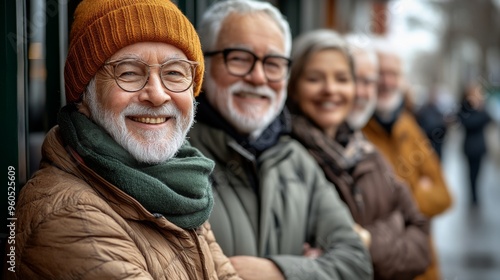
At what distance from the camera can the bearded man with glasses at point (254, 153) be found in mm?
2250

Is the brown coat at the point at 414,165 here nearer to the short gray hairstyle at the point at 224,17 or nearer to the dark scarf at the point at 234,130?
the dark scarf at the point at 234,130

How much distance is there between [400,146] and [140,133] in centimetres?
280

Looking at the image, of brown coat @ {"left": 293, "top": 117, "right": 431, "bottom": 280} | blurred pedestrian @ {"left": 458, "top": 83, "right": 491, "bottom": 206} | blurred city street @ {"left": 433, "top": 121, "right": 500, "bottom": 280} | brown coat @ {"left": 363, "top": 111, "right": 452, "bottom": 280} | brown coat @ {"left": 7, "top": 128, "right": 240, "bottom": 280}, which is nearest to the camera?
brown coat @ {"left": 7, "top": 128, "right": 240, "bottom": 280}

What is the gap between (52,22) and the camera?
2393 mm

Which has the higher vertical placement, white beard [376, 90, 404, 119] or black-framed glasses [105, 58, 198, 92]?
black-framed glasses [105, 58, 198, 92]

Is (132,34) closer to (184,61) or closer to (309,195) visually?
(184,61)

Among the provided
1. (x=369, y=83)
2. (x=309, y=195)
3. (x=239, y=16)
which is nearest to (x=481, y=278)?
(x=369, y=83)

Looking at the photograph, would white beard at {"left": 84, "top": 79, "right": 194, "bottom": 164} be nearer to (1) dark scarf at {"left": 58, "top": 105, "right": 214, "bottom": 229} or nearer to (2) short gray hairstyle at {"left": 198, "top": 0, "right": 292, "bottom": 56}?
(1) dark scarf at {"left": 58, "top": 105, "right": 214, "bottom": 229}

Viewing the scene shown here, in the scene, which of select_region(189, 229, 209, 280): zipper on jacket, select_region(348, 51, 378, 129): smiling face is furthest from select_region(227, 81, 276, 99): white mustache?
select_region(348, 51, 378, 129): smiling face

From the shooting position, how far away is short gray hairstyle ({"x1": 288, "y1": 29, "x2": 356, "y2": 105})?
314 centimetres

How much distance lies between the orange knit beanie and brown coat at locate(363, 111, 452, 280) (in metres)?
2.62

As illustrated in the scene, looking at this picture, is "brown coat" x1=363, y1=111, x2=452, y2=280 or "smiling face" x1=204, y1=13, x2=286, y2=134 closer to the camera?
"smiling face" x1=204, y1=13, x2=286, y2=134

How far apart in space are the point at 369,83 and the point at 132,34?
7.49 feet

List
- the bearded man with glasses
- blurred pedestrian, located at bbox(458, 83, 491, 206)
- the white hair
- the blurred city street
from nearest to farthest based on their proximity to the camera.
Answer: the bearded man with glasses → the white hair → the blurred city street → blurred pedestrian, located at bbox(458, 83, 491, 206)
